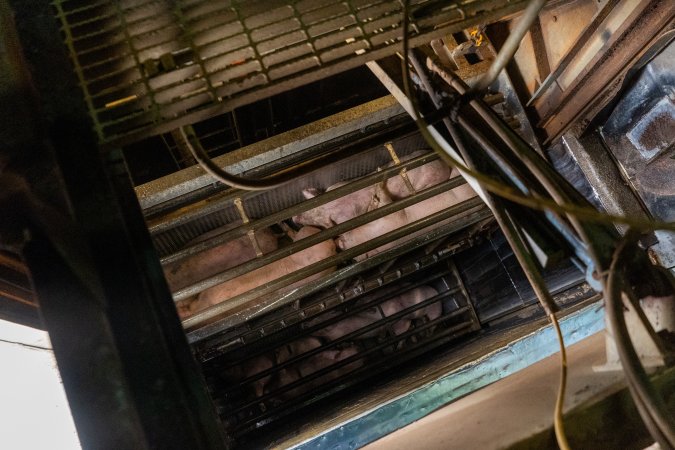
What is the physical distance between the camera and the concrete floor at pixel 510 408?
1.42m

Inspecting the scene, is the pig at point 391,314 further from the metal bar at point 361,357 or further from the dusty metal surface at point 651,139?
the dusty metal surface at point 651,139

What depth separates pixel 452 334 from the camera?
15.3 ft

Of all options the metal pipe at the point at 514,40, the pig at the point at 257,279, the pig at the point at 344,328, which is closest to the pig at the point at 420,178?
the pig at the point at 257,279

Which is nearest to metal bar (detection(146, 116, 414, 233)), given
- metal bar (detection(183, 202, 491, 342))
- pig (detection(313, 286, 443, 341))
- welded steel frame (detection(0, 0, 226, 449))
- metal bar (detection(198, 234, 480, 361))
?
metal bar (detection(183, 202, 491, 342))

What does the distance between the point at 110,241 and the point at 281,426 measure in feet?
11.8

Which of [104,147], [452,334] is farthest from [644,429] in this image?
[452,334]

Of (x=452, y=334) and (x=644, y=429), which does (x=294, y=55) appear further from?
(x=452, y=334)

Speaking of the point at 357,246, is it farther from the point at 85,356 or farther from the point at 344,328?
the point at 85,356

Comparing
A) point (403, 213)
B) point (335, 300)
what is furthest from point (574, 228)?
point (335, 300)

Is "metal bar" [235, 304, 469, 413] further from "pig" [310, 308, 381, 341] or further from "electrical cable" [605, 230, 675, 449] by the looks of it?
"electrical cable" [605, 230, 675, 449]

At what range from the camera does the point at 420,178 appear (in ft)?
13.5

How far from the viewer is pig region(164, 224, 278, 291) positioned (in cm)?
399

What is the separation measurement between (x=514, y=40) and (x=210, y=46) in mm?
1238

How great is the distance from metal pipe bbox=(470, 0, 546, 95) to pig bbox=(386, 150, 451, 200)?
98.2 inches
